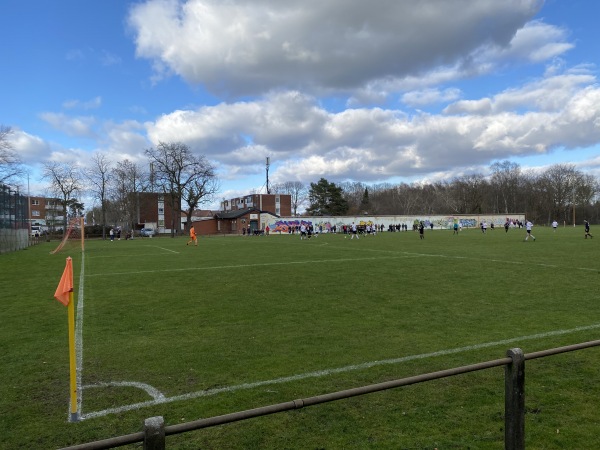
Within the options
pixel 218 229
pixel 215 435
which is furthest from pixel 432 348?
pixel 218 229

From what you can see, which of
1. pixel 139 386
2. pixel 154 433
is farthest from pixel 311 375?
pixel 154 433

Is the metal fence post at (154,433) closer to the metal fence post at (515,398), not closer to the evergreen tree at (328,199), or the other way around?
the metal fence post at (515,398)

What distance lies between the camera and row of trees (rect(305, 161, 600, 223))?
9881 cm

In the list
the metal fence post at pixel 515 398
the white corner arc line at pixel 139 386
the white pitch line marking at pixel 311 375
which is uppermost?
the metal fence post at pixel 515 398

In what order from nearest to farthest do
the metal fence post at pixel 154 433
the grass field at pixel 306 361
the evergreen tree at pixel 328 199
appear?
1. the metal fence post at pixel 154 433
2. the grass field at pixel 306 361
3. the evergreen tree at pixel 328 199

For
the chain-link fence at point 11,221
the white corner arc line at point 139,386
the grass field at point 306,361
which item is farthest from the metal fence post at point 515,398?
the chain-link fence at point 11,221

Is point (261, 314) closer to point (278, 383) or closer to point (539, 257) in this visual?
point (278, 383)

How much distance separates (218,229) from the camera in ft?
284

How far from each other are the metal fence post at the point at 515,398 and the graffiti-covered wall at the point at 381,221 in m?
66.4

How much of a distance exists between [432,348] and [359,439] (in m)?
2.98

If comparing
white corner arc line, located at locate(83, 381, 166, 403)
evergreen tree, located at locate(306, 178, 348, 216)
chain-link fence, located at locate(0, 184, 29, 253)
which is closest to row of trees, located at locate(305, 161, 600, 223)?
evergreen tree, located at locate(306, 178, 348, 216)

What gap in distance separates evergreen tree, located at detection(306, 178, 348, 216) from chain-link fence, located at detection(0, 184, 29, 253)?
216ft

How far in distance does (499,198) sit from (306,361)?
373 ft

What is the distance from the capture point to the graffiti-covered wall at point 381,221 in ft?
231
